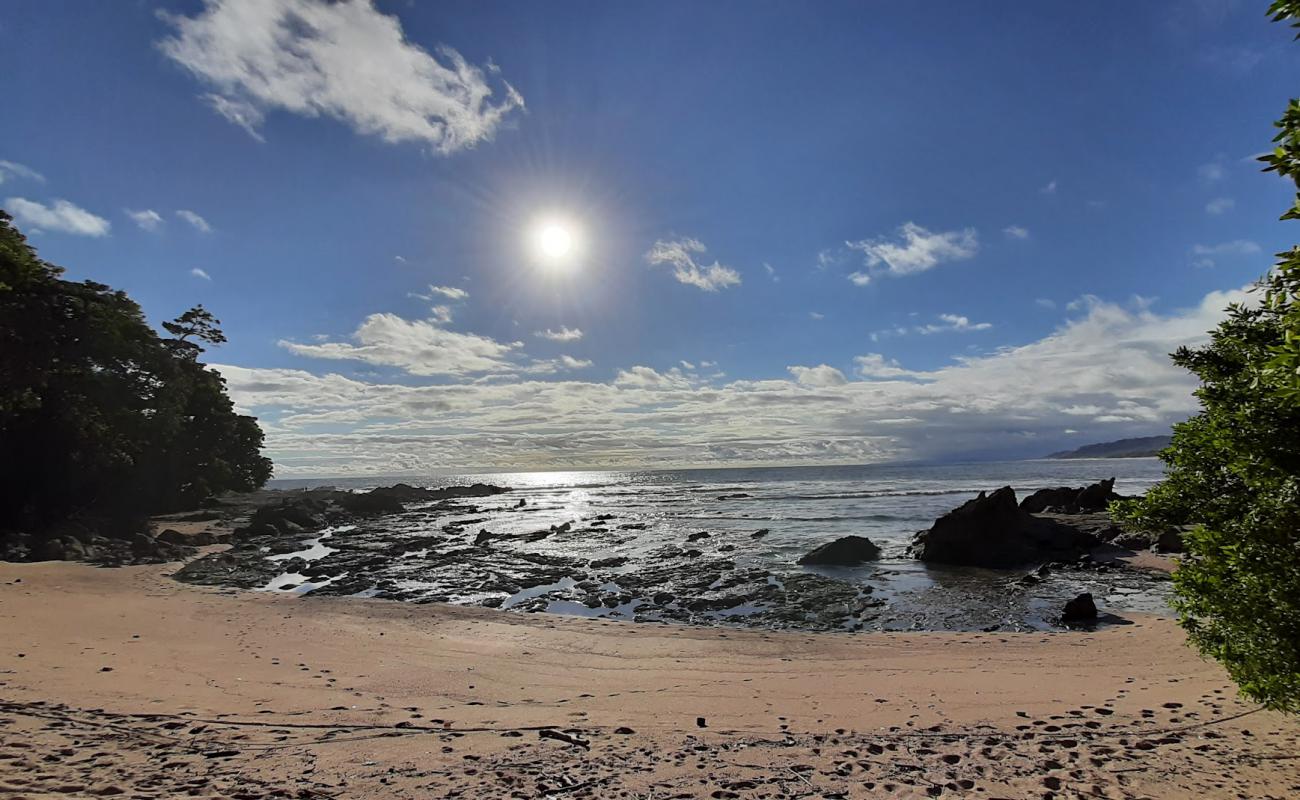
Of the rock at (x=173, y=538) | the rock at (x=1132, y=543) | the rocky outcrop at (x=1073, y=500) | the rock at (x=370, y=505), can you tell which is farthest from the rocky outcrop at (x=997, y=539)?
the rock at (x=370, y=505)

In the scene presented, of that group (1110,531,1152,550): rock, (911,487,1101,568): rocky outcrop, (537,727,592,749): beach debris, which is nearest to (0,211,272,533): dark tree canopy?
(537,727,592,749): beach debris

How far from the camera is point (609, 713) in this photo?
851cm

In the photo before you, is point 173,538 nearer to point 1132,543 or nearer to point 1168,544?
point 1132,543

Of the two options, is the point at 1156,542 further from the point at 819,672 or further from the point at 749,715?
the point at 749,715

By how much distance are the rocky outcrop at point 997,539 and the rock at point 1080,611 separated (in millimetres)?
9073

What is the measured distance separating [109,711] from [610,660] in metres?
7.52

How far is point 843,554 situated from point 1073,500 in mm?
26265

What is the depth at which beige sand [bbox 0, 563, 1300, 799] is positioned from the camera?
581 centimetres

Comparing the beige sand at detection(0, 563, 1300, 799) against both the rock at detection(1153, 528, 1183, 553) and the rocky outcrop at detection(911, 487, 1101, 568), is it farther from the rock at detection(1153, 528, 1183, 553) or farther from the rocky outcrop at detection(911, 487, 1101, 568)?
the rock at detection(1153, 528, 1183, 553)

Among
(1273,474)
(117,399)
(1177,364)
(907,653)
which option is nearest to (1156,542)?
(907,653)

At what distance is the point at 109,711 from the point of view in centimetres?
742

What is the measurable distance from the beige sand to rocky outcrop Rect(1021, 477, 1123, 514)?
1163 inches

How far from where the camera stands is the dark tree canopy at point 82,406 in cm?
2458

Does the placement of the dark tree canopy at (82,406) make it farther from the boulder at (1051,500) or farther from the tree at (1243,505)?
the boulder at (1051,500)
